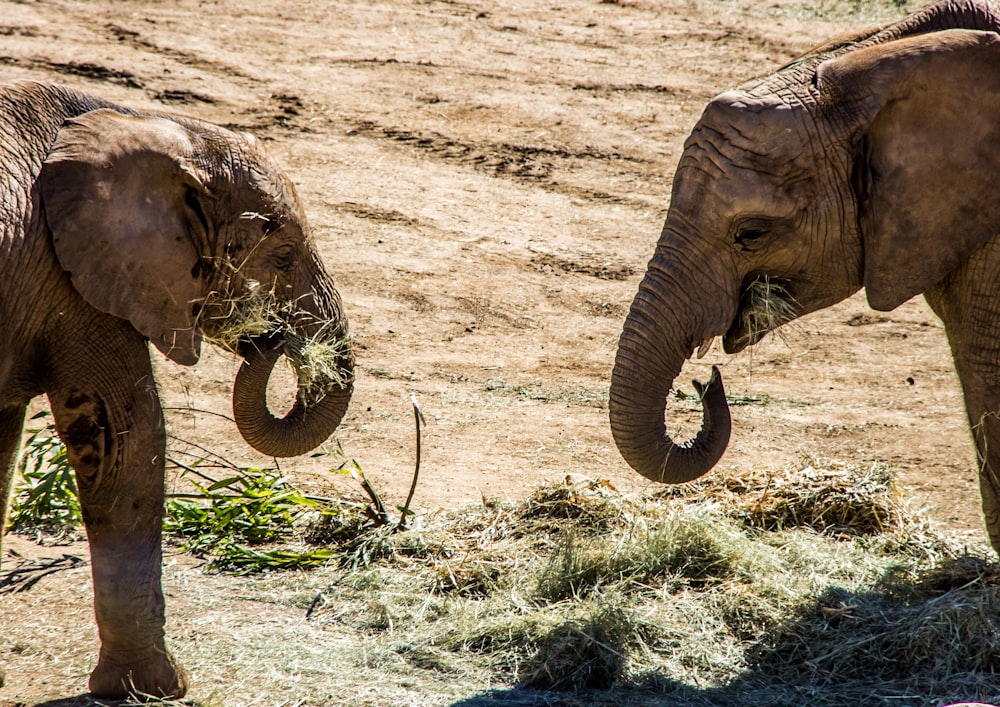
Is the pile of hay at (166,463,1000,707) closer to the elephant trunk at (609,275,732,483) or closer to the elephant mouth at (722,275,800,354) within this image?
the elephant trunk at (609,275,732,483)

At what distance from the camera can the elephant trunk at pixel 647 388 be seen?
4602 millimetres

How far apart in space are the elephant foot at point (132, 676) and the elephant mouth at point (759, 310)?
7.84ft

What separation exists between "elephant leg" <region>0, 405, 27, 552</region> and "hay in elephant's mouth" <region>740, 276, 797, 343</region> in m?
2.74

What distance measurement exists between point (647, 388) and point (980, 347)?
1.33m

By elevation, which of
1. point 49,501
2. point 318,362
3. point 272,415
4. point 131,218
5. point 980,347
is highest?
point 131,218

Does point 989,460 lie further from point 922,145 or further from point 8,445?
point 8,445

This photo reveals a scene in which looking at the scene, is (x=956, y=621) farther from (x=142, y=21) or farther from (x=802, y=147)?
(x=142, y=21)

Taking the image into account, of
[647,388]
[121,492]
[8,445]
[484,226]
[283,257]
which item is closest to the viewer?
[121,492]

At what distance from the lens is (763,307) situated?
4.73 m

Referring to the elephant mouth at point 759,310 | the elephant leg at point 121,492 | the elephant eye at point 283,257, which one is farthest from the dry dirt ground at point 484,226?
the elephant mouth at point 759,310

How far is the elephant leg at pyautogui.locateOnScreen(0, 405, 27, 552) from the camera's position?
4.86 metres

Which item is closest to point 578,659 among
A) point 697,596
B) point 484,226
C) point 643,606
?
point 643,606

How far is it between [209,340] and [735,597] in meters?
2.41

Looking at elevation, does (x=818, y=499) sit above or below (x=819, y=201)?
below
